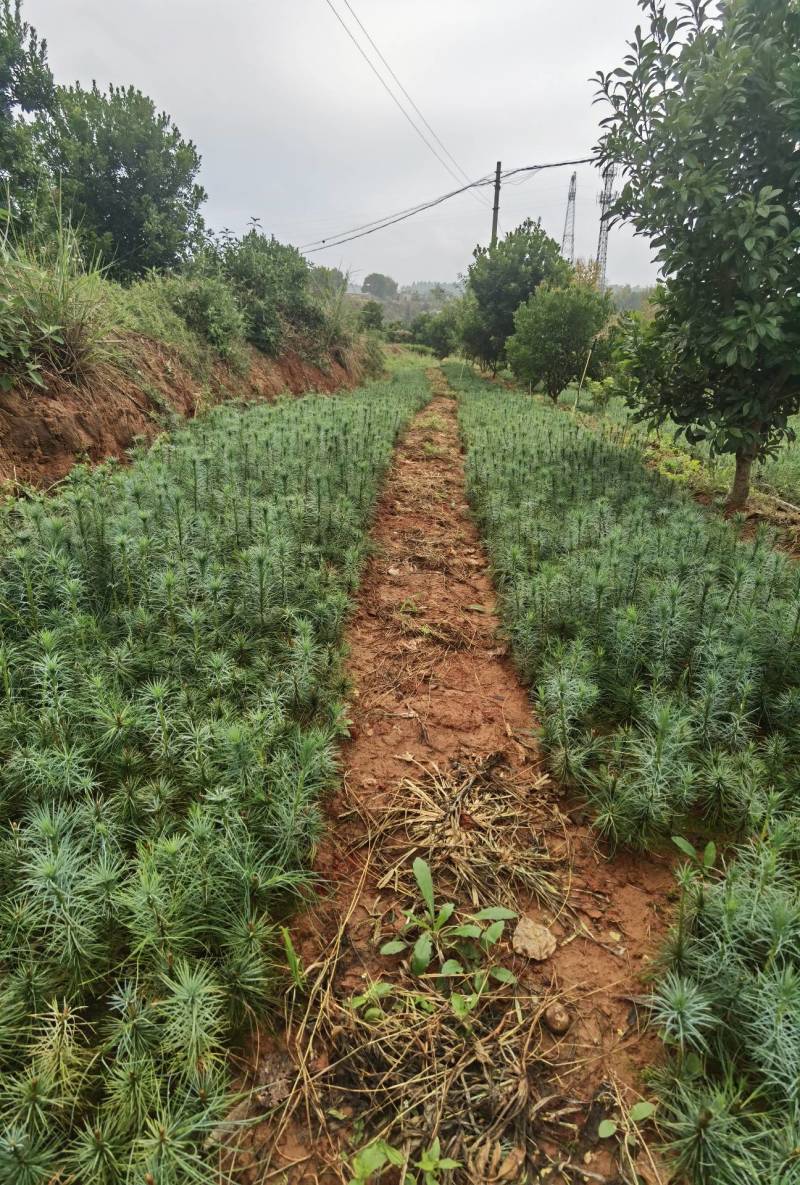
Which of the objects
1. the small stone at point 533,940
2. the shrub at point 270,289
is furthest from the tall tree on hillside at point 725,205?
the shrub at point 270,289

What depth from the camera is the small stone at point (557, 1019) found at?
1.75 metres

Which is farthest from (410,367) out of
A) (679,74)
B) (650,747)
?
(650,747)

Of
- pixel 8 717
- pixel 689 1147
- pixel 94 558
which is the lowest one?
pixel 689 1147

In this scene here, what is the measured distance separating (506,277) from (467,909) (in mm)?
23297

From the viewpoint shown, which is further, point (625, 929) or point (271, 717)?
point (271, 717)

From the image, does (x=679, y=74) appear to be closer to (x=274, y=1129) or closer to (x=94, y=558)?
(x=94, y=558)

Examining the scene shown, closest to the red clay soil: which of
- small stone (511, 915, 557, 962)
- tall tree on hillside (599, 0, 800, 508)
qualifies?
small stone (511, 915, 557, 962)

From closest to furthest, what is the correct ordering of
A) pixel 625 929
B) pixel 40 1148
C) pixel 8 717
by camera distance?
pixel 40 1148, pixel 625 929, pixel 8 717

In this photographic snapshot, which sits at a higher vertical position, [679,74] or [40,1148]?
[679,74]

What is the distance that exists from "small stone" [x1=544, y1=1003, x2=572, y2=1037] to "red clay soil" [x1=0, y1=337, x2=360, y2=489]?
5.22 m

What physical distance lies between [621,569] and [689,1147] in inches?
122

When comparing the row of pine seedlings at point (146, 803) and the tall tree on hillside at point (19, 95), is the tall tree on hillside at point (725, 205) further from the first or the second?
the tall tree on hillside at point (19, 95)

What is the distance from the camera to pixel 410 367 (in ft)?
84.9

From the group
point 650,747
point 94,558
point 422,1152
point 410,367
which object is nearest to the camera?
point 422,1152
